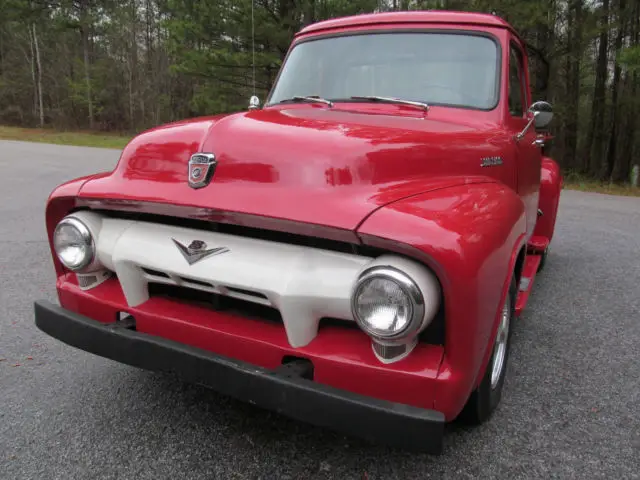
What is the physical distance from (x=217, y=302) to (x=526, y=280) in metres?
1.99

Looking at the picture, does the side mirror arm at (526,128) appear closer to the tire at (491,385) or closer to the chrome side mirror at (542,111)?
the chrome side mirror at (542,111)

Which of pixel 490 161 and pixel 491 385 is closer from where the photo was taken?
pixel 491 385

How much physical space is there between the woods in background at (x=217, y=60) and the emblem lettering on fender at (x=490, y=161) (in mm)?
4067

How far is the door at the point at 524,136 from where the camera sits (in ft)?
9.89

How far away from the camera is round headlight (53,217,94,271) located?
7.25 ft

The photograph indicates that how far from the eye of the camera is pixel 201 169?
203 cm

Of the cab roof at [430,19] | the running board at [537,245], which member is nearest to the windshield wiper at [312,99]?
the cab roof at [430,19]

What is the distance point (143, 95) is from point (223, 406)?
3422cm

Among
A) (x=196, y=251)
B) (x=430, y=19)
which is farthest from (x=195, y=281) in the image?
(x=430, y=19)

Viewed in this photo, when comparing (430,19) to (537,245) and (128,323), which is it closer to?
(537,245)

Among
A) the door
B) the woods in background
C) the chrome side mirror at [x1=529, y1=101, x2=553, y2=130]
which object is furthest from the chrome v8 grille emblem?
the woods in background

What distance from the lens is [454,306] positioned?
1.64 metres

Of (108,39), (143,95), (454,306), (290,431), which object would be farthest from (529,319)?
(108,39)

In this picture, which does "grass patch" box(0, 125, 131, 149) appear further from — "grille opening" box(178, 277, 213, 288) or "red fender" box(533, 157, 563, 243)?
"grille opening" box(178, 277, 213, 288)
